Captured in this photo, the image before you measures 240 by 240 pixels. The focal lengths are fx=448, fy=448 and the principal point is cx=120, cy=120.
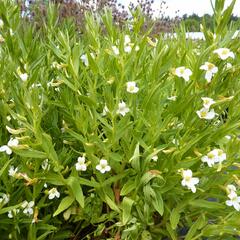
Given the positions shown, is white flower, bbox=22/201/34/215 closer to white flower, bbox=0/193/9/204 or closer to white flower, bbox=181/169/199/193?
white flower, bbox=0/193/9/204

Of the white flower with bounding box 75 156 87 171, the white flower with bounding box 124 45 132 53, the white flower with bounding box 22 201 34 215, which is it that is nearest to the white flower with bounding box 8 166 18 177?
the white flower with bounding box 22 201 34 215

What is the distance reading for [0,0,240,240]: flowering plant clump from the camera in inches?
64.6

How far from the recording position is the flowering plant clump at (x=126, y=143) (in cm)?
164

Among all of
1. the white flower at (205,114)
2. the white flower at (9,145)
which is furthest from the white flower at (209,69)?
the white flower at (9,145)

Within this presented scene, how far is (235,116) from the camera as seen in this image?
5.68 feet

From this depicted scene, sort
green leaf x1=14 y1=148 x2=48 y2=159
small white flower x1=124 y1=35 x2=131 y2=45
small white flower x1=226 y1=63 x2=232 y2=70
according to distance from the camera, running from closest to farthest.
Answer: green leaf x1=14 y1=148 x2=48 y2=159, small white flower x1=226 y1=63 x2=232 y2=70, small white flower x1=124 y1=35 x2=131 y2=45

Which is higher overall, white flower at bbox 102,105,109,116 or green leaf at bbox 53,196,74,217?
white flower at bbox 102,105,109,116

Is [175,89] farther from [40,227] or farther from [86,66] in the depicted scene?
[40,227]

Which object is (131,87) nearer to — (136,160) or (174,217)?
(136,160)

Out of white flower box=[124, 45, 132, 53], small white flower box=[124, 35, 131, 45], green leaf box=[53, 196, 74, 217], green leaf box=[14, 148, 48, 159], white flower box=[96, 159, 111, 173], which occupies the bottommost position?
green leaf box=[53, 196, 74, 217]

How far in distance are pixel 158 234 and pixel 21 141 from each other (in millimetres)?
703

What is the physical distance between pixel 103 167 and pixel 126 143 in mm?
130

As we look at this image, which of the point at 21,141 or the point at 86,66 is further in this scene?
the point at 86,66

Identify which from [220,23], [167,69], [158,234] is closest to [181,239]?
[158,234]
